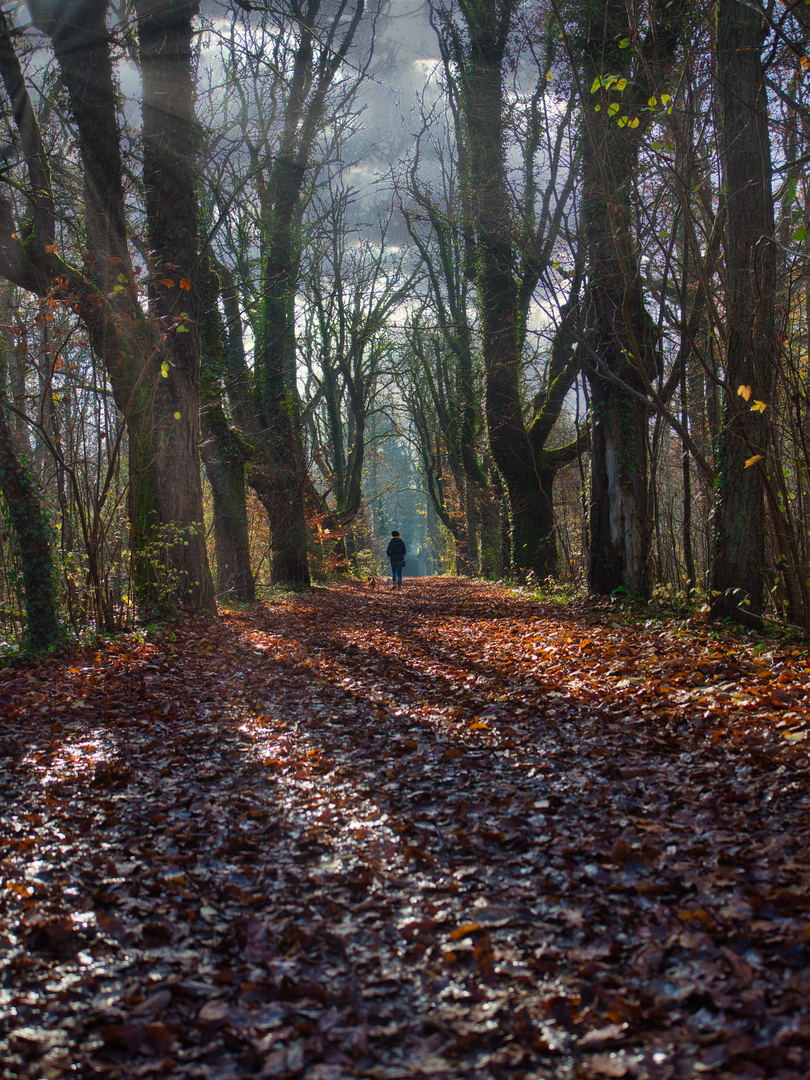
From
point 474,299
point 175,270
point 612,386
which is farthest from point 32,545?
point 474,299

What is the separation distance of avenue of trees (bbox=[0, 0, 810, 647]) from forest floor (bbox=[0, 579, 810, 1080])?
2.35 meters

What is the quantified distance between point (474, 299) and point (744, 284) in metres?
11.0

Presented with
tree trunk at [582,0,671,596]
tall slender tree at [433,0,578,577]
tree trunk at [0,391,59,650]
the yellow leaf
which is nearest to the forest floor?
the yellow leaf

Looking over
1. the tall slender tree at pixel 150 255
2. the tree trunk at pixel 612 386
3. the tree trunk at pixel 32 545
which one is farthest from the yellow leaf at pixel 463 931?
the tree trunk at pixel 612 386

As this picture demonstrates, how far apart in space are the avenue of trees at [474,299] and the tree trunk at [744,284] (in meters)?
0.03

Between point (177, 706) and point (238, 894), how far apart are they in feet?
10.3

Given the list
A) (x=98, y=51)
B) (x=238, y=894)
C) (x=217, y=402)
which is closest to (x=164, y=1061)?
(x=238, y=894)

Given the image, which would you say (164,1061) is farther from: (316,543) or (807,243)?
(316,543)

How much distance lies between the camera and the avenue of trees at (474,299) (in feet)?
20.7

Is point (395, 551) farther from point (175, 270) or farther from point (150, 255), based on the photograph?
point (150, 255)

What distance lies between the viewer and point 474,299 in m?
16.5

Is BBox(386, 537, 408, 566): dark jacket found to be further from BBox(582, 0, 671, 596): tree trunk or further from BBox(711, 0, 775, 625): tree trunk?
BBox(711, 0, 775, 625): tree trunk

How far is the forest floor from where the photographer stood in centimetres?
198

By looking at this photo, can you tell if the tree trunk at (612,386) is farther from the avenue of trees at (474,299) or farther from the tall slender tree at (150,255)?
the tall slender tree at (150,255)
